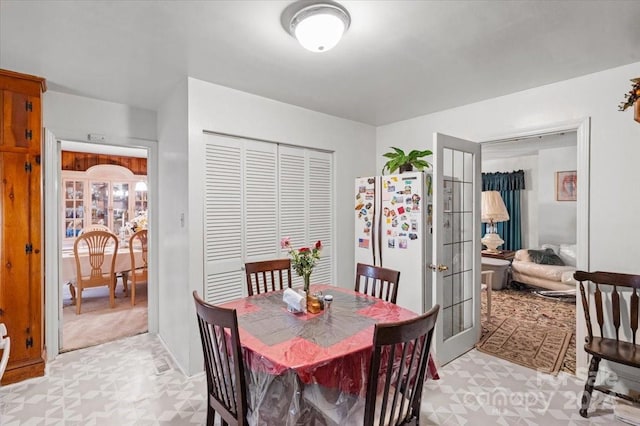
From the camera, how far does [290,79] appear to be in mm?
2639

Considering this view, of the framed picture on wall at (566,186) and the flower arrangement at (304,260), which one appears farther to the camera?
the framed picture on wall at (566,186)

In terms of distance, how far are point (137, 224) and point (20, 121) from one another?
11.9ft

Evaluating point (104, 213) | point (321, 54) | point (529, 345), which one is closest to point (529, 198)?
point (529, 345)

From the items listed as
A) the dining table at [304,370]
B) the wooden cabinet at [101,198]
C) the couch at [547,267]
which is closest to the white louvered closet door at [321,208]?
the dining table at [304,370]

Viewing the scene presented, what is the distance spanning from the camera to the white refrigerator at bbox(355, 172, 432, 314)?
2877mm

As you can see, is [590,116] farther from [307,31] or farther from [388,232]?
[307,31]

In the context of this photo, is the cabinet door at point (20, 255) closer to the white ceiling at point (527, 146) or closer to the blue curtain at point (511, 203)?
the white ceiling at point (527, 146)

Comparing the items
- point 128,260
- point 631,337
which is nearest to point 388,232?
point 631,337

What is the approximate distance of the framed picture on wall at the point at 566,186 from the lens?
18.4 ft

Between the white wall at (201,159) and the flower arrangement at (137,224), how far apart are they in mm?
2727

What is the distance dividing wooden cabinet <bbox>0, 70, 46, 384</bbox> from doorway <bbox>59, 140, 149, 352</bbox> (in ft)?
4.38

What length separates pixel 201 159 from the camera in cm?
266

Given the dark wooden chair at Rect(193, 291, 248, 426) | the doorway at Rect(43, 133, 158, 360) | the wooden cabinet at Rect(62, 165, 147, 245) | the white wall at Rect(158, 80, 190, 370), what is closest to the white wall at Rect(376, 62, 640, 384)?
the dark wooden chair at Rect(193, 291, 248, 426)

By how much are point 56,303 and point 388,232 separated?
128 inches
